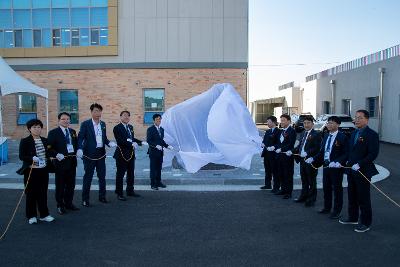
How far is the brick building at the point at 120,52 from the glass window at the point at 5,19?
0.06 meters

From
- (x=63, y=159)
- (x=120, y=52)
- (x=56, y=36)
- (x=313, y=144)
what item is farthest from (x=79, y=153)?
(x=56, y=36)

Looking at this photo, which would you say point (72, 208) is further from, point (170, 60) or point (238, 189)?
point (170, 60)

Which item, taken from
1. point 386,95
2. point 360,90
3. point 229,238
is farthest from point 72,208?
point 360,90

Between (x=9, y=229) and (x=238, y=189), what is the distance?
517 cm

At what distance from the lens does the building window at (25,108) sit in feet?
70.0

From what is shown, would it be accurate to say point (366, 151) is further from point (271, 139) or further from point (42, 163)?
point (42, 163)

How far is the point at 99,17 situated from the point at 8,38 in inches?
218

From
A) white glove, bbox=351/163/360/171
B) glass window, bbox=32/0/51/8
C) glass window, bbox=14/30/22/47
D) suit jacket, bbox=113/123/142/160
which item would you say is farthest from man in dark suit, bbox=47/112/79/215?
glass window, bbox=14/30/22/47

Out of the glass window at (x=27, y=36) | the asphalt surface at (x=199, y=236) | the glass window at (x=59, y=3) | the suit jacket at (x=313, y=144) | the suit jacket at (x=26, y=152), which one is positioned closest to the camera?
the asphalt surface at (x=199, y=236)

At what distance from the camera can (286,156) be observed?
26.8ft

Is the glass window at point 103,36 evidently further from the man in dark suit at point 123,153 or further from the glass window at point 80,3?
the man in dark suit at point 123,153

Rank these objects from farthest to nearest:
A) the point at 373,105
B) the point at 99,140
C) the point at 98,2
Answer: the point at 373,105, the point at 98,2, the point at 99,140

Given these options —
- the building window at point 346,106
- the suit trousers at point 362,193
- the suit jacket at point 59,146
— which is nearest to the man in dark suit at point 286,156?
the suit trousers at point 362,193

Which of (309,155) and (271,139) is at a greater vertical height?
(271,139)
